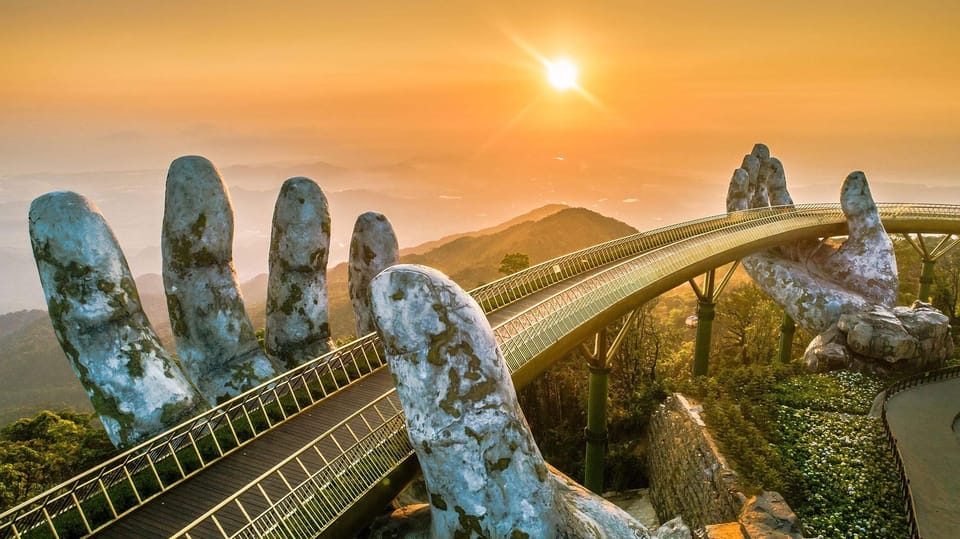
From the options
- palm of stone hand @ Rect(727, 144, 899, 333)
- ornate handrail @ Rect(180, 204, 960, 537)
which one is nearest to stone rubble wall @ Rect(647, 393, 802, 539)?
ornate handrail @ Rect(180, 204, 960, 537)

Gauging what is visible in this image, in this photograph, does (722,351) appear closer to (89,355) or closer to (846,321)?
(846,321)

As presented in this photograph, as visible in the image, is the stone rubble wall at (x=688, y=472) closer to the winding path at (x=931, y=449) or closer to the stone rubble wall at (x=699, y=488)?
the stone rubble wall at (x=699, y=488)

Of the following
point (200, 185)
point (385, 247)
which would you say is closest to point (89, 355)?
point (200, 185)

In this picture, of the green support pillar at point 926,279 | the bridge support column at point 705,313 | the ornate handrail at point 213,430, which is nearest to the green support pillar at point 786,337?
the bridge support column at point 705,313

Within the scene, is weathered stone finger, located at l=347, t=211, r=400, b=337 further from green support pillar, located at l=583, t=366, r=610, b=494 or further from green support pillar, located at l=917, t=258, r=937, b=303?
green support pillar, located at l=917, t=258, r=937, b=303

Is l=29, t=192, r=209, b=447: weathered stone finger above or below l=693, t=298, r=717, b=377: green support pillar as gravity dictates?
above
